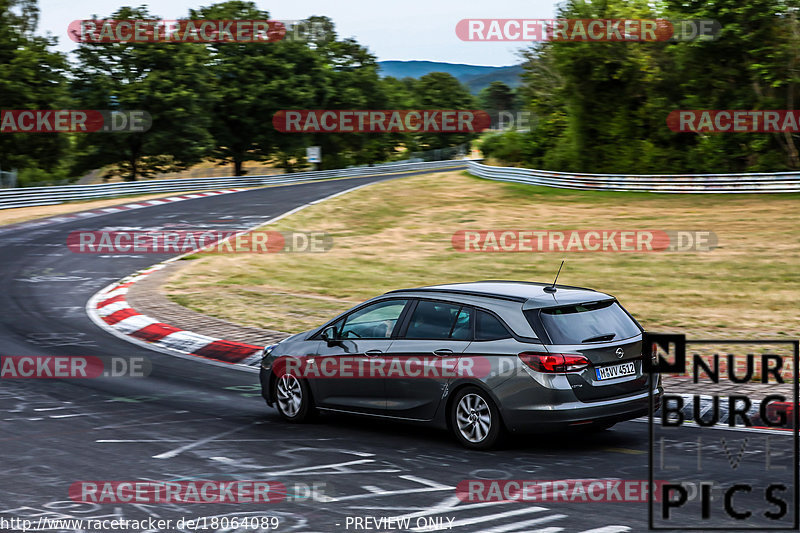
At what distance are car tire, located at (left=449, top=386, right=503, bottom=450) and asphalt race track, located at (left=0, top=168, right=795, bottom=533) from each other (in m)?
0.14

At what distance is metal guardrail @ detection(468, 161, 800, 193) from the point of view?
3359 cm

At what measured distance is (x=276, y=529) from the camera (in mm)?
6152

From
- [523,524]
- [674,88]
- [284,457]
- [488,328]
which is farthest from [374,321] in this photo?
[674,88]

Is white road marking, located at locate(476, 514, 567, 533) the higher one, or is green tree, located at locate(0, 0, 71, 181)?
green tree, located at locate(0, 0, 71, 181)

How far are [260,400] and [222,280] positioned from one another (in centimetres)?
1030

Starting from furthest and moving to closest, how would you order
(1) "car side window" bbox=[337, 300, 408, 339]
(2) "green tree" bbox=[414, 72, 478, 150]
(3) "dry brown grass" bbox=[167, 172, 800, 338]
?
1. (2) "green tree" bbox=[414, 72, 478, 150]
2. (3) "dry brown grass" bbox=[167, 172, 800, 338]
3. (1) "car side window" bbox=[337, 300, 408, 339]

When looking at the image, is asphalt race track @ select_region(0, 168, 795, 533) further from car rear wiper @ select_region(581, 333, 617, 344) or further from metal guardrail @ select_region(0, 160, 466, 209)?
metal guardrail @ select_region(0, 160, 466, 209)

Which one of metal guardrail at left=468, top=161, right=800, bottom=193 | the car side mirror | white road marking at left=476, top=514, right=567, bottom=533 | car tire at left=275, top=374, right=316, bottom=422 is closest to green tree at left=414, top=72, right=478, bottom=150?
metal guardrail at left=468, top=161, right=800, bottom=193

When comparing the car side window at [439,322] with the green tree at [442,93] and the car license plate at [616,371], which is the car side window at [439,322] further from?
the green tree at [442,93]

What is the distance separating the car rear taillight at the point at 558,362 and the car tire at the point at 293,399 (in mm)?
2779

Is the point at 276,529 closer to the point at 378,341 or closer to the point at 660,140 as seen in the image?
the point at 378,341

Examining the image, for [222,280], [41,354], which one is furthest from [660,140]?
[41,354]

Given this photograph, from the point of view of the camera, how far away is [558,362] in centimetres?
784

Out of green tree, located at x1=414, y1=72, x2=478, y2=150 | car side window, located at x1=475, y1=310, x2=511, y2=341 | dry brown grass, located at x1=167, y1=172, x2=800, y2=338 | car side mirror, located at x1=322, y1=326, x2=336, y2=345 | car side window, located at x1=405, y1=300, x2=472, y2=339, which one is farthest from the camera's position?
green tree, located at x1=414, y1=72, x2=478, y2=150
